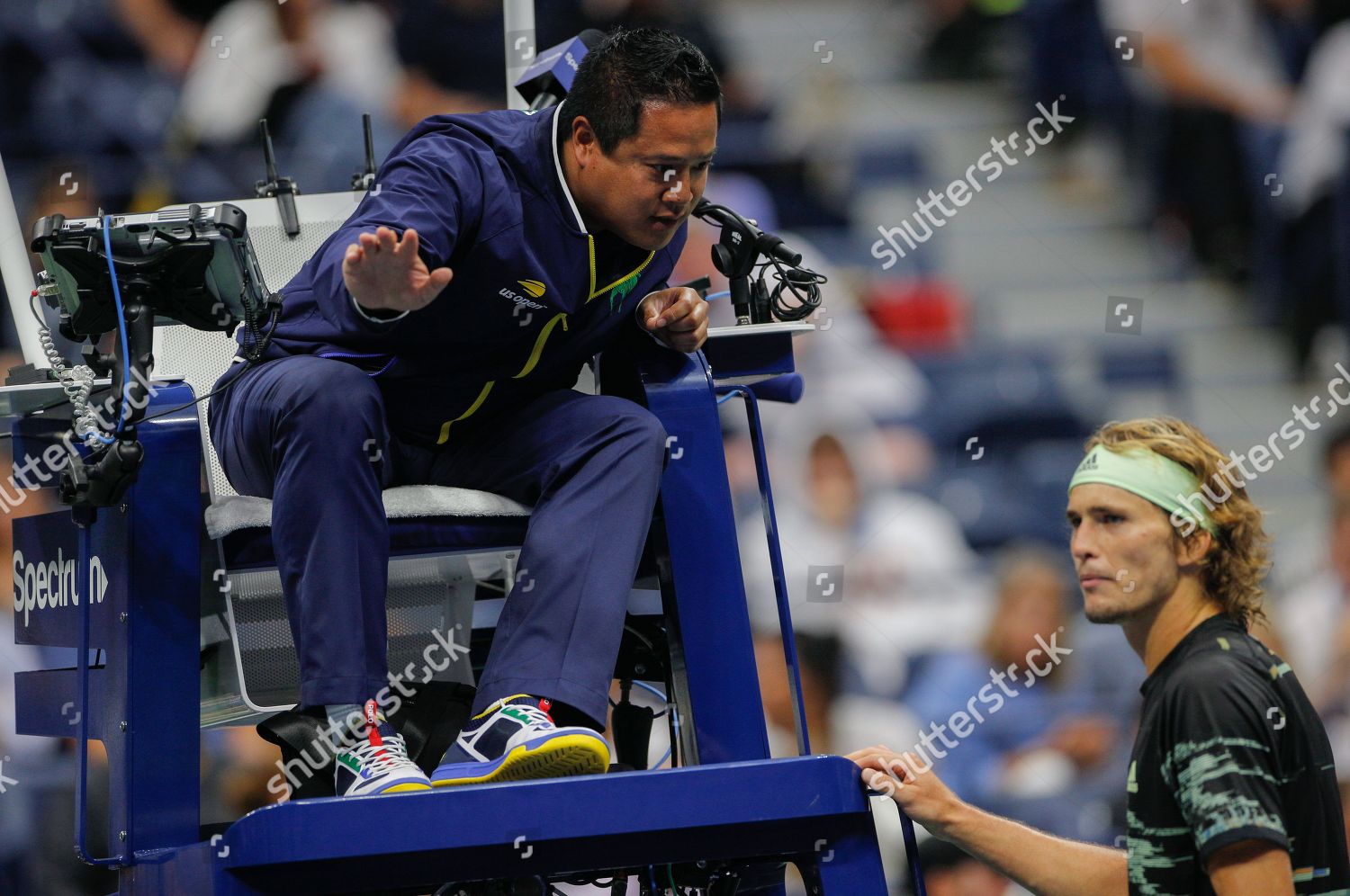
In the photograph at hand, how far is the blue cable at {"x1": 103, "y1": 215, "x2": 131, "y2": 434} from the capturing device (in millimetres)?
1707

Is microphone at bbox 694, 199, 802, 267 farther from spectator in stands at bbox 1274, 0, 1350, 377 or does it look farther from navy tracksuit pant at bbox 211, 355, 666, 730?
spectator in stands at bbox 1274, 0, 1350, 377

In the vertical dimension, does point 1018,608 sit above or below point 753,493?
below

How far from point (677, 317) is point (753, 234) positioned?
0.75 feet

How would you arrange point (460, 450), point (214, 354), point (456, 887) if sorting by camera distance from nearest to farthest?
point (456, 887) < point (460, 450) < point (214, 354)

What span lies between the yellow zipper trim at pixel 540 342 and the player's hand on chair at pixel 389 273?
1.17 ft

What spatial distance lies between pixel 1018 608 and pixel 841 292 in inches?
40.4

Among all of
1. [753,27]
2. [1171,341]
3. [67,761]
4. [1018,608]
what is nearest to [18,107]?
[67,761]

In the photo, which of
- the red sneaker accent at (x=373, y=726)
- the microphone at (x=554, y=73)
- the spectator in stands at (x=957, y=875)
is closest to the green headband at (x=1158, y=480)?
the red sneaker accent at (x=373, y=726)

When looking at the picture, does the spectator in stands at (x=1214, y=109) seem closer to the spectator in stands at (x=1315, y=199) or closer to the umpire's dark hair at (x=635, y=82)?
the spectator in stands at (x=1315, y=199)

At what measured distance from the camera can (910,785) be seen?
1.76m

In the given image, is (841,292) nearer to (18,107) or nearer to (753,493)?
(753,493)

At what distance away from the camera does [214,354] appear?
251 centimetres

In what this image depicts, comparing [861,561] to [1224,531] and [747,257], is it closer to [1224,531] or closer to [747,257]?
[747,257]

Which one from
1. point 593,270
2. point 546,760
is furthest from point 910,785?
point 593,270
